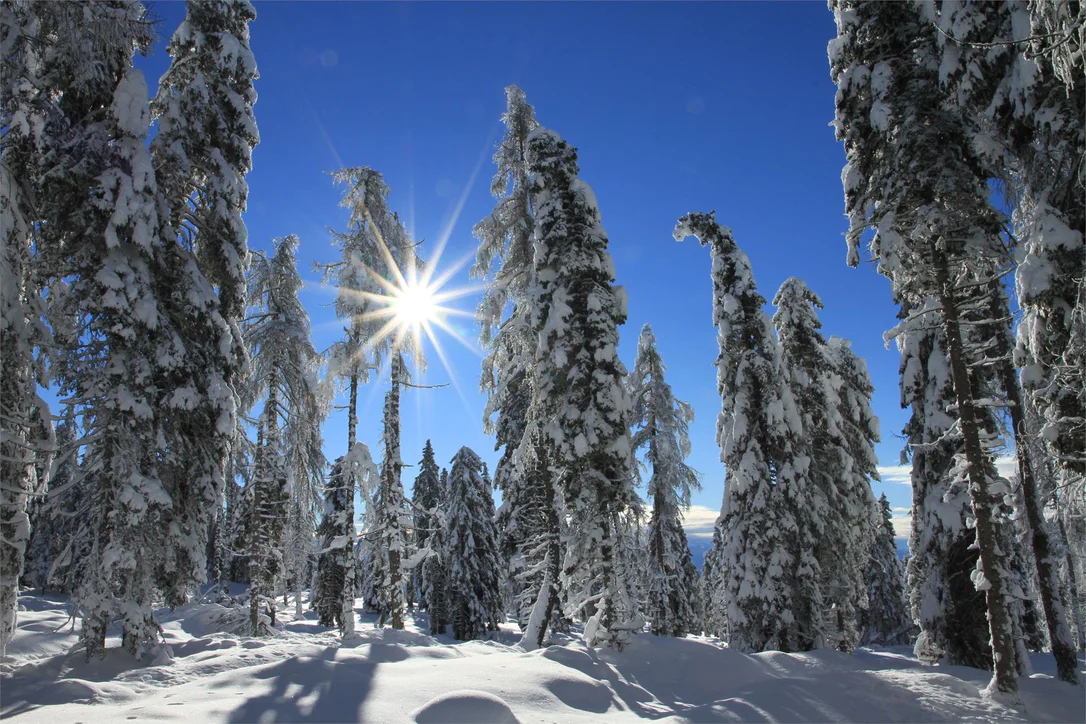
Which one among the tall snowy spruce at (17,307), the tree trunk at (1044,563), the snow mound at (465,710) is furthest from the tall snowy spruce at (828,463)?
the tall snowy spruce at (17,307)

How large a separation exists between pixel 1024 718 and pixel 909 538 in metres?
7.92

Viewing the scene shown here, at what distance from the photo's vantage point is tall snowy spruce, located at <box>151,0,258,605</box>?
1074 centimetres

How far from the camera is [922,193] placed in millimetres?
10852

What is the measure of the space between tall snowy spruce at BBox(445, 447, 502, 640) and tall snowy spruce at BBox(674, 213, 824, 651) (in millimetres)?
15628

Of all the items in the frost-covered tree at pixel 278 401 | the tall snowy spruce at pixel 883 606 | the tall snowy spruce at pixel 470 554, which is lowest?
the tall snowy spruce at pixel 883 606

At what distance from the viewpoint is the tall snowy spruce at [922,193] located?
10164 mm

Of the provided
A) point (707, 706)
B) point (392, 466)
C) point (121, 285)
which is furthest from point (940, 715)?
point (121, 285)

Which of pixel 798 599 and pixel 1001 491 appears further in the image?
pixel 798 599

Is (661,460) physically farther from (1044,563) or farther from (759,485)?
(1044,563)

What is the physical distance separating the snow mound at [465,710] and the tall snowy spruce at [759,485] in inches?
497

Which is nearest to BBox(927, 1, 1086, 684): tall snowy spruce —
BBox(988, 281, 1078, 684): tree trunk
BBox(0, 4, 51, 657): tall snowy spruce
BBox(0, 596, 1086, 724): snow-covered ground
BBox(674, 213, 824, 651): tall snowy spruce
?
BBox(988, 281, 1078, 684): tree trunk

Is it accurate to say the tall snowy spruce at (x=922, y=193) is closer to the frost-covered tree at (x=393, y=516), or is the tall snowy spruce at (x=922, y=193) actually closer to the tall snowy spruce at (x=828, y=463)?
the tall snowy spruce at (x=828, y=463)

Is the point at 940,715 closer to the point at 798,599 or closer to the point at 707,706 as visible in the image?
the point at 707,706

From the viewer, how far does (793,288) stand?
69.3ft
